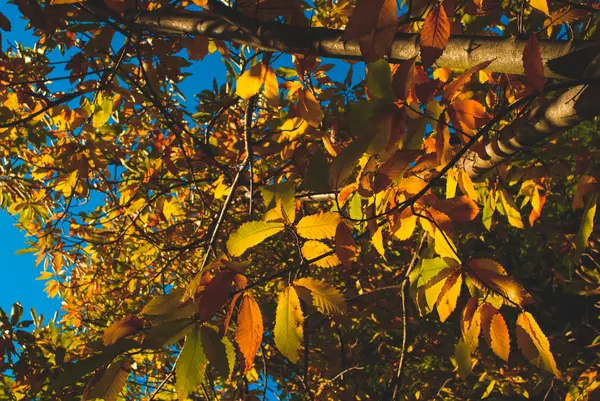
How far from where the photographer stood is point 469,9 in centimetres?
135

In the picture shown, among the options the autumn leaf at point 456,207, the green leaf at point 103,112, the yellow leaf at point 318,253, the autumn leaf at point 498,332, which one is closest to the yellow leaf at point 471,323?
the autumn leaf at point 498,332

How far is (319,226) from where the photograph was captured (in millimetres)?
914

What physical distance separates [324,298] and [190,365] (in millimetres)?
282

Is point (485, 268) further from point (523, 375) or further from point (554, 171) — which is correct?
point (523, 375)

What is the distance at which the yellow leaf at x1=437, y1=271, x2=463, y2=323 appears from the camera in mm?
980

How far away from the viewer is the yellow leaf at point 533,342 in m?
0.87

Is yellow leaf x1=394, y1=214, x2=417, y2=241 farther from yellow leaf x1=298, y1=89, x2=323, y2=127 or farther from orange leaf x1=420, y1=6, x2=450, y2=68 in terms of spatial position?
orange leaf x1=420, y1=6, x2=450, y2=68

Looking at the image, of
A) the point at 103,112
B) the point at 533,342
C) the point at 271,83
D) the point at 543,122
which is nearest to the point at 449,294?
the point at 533,342

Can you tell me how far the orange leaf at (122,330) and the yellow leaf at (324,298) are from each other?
0.39 meters

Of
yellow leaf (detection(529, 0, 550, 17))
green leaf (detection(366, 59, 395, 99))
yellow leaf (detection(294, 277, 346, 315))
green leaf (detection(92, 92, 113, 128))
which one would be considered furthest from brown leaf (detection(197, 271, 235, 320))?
green leaf (detection(92, 92, 113, 128))

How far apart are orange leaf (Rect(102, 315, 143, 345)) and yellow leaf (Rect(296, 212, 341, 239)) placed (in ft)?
1.42

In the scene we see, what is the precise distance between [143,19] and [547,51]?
4.11ft

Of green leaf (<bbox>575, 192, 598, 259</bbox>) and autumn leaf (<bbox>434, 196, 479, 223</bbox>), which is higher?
autumn leaf (<bbox>434, 196, 479, 223</bbox>)

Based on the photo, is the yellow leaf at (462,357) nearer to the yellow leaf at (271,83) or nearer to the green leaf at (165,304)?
the green leaf at (165,304)
